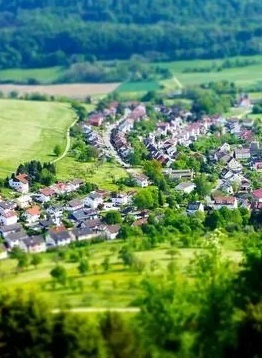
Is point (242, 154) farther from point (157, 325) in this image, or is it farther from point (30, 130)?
point (157, 325)

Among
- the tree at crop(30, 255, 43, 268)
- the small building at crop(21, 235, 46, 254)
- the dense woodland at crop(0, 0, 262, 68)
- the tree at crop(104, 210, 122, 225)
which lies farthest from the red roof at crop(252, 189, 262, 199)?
the dense woodland at crop(0, 0, 262, 68)

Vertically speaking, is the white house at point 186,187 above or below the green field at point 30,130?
below

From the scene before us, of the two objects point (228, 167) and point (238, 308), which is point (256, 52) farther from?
point (238, 308)

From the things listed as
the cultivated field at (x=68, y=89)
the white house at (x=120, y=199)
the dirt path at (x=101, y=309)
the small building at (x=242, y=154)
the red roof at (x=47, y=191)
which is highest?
the cultivated field at (x=68, y=89)

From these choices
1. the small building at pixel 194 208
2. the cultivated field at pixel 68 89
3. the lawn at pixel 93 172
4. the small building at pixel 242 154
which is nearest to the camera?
the small building at pixel 194 208

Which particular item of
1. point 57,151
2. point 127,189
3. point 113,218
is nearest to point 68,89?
point 57,151

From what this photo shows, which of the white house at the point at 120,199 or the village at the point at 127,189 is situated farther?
the white house at the point at 120,199

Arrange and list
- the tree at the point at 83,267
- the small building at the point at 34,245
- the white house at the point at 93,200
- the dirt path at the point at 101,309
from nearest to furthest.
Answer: the dirt path at the point at 101,309 → the tree at the point at 83,267 → the small building at the point at 34,245 → the white house at the point at 93,200

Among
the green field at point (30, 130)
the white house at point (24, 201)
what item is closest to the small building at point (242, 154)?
the green field at point (30, 130)

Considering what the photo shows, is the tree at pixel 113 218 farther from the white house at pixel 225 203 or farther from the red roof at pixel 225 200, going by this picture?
the red roof at pixel 225 200
